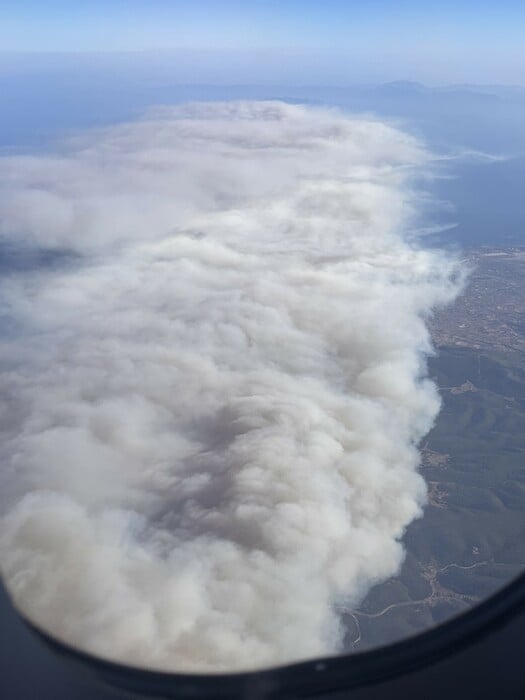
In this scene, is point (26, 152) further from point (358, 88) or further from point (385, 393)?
point (358, 88)

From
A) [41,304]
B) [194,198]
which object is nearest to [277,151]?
[194,198]

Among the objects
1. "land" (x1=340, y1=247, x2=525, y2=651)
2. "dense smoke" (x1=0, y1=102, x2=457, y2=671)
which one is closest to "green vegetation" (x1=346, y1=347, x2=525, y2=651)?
"land" (x1=340, y1=247, x2=525, y2=651)

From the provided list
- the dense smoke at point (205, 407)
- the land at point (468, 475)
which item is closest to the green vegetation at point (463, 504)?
the land at point (468, 475)

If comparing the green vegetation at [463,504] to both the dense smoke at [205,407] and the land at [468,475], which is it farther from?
the dense smoke at [205,407]

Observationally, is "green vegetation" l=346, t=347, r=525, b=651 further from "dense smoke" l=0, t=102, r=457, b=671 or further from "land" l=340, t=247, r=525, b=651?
"dense smoke" l=0, t=102, r=457, b=671

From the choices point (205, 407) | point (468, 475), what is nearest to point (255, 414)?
point (205, 407)

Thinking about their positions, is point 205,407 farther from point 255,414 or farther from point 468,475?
point 468,475
